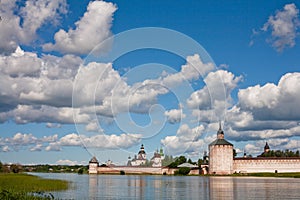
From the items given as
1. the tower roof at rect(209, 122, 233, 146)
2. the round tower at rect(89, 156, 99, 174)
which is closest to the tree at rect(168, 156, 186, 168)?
the tower roof at rect(209, 122, 233, 146)

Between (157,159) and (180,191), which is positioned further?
(157,159)

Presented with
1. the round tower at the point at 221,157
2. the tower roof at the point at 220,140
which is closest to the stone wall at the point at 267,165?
the round tower at the point at 221,157

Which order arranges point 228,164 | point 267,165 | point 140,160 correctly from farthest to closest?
point 140,160 → point 228,164 → point 267,165

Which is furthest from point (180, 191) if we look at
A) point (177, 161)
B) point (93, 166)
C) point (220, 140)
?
point (93, 166)

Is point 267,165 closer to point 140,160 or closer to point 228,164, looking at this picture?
point 228,164

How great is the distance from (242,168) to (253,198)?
7918 centimetres

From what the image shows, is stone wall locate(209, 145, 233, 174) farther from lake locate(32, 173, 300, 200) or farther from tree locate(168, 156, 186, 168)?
lake locate(32, 173, 300, 200)

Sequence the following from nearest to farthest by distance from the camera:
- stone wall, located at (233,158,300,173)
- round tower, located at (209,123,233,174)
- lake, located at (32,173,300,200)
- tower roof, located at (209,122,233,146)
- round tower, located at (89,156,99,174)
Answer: lake, located at (32,173,300,200), stone wall, located at (233,158,300,173), round tower, located at (209,123,233,174), tower roof, located at (209,122,233,146), round tower, located at (89,156,99,174)

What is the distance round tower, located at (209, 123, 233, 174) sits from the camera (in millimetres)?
103062

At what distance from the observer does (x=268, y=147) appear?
5059 inches

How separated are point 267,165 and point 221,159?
1077 cm

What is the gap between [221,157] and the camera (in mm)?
104125

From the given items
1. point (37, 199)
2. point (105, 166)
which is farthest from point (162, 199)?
point (105, 166)

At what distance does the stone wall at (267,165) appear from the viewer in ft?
325
